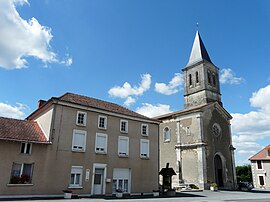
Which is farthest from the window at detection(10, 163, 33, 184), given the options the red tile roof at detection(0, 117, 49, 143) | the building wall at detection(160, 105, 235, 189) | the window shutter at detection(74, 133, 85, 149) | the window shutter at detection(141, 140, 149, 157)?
the building wall at detection(160, 105, 235, 189)

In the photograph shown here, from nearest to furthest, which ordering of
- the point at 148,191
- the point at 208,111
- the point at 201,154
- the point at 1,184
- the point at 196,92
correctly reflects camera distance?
the point at 1,184 < the point at 148,191 < the point at 201,154 < the point at 208,111 < the point at 196,92

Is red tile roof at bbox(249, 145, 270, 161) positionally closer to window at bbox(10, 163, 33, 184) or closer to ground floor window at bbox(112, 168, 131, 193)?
ground floor window at bbox(112, 168, 131, 193)

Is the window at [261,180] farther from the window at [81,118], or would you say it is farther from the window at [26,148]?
the window at [26,148]

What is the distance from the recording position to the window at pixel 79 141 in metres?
19.8

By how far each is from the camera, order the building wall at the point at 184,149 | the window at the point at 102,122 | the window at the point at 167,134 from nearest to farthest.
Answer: the window at the point at 102,122, the building wall at the point at 184,149, the window at the point at 167,134

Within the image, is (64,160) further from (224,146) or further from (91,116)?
(224,146)

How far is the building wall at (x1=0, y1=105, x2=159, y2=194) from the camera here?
17.2 m

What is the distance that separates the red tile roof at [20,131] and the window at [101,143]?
4452 mm

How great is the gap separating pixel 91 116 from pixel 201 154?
1644 cm

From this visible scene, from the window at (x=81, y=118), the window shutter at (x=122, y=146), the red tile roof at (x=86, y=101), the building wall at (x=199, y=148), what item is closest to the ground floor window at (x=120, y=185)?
the window shutter at (x=122, y=146)

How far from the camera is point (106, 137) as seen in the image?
2170 cm

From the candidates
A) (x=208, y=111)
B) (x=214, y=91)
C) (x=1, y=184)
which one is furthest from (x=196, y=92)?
(x=1, y=184)

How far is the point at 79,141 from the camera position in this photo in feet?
65.9

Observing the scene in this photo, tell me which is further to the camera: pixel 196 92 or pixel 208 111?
pixel 196 92
